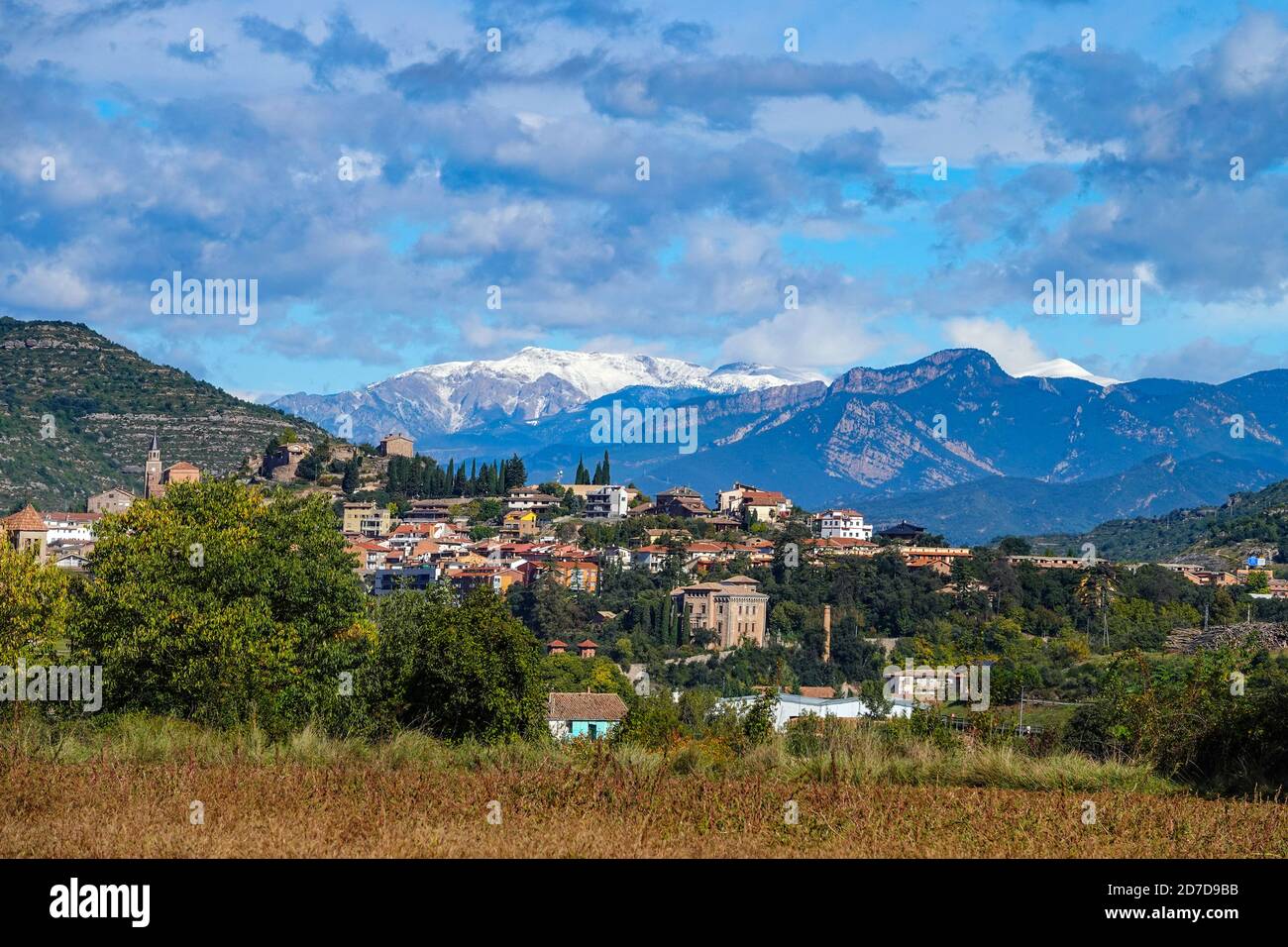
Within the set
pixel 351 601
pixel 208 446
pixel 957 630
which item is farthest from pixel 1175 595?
pixel 208 446

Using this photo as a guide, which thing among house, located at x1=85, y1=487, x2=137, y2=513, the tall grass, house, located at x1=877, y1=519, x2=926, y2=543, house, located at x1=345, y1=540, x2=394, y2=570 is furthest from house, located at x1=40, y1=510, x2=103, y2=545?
the tall grass

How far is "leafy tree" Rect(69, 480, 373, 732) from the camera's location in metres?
16.1

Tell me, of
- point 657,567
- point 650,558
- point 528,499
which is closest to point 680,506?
point 528,499

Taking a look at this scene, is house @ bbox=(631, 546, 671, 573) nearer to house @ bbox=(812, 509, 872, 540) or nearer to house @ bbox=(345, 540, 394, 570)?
house @ bbox=(345, 540, 394, 570)

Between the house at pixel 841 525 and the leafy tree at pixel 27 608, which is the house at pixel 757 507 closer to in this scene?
the house at pixel 841 525

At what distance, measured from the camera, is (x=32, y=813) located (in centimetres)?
603

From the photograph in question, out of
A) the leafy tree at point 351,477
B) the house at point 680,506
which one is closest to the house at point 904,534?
the house at point 680,506

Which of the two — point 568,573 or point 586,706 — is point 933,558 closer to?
point 568,573

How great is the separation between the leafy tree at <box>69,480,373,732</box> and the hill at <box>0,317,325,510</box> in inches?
4169

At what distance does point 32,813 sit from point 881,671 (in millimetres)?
58877

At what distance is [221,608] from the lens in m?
16.9

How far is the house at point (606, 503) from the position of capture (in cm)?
11231

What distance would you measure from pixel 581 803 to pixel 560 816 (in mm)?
313
